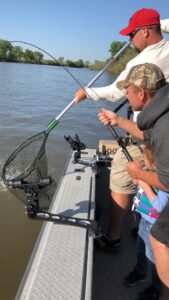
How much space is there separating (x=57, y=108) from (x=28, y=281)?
1286 cm

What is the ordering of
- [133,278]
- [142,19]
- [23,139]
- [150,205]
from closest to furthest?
[150,205], [142,19], [133,278], [23,139]

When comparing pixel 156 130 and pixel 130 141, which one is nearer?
pixel 156 130

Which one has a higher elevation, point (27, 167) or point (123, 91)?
point (123, 91)

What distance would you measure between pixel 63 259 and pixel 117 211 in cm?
100

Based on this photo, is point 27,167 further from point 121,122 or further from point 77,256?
point 77,256

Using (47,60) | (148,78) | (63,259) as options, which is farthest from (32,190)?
(47,60)

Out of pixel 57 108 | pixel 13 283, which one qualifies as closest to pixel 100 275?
pixel 13 283

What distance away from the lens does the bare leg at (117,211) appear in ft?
10.1

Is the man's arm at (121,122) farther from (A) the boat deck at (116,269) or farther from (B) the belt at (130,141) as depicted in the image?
(A) the boat deck at (116,269)

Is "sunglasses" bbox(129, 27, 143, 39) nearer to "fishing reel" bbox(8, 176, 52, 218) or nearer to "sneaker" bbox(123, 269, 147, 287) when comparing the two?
"fishing reel" bbox(8, 176, 52, 218)

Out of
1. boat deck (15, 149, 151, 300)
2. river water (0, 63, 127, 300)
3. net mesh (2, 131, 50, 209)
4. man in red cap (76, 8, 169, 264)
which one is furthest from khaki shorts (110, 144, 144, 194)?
river water (0, 63, 127, 300)

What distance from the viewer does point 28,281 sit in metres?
2.02

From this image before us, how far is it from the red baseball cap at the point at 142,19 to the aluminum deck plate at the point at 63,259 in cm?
134

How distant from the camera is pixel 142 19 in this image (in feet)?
8.81
